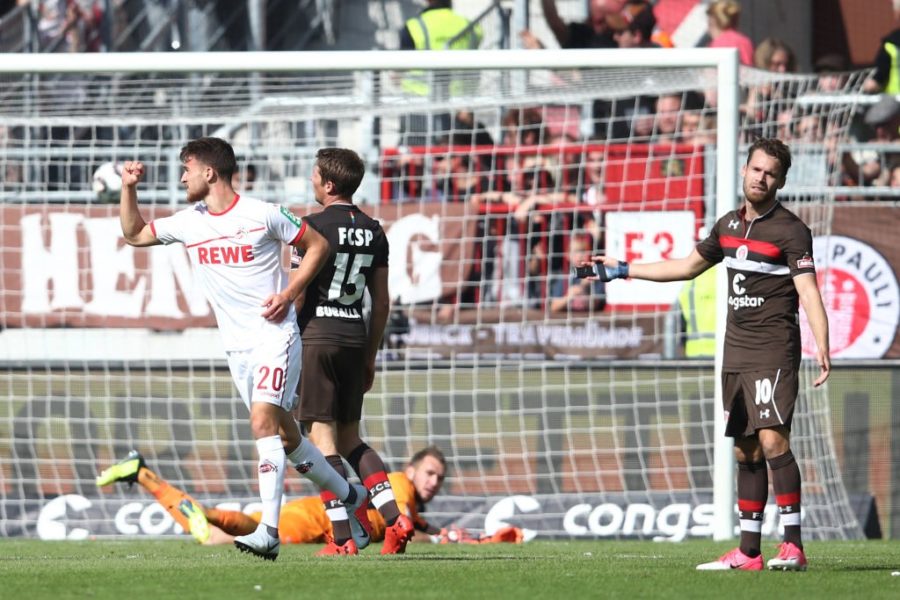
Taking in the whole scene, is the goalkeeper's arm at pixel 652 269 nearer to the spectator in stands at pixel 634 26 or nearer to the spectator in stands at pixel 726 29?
the spectator in stands at pixel 634 26

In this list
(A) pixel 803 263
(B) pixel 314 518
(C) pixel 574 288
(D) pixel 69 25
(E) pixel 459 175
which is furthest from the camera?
(D) pixel 69 25

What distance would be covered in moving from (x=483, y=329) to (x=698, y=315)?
1.63m

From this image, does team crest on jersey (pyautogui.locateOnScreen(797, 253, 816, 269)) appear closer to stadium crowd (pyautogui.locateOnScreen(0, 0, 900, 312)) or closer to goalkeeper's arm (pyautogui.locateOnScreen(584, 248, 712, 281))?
goalkeeper's arm (pyautogui.locateOnScreen(584, 248, 712, 281))

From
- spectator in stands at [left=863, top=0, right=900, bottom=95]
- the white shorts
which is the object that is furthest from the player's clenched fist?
spectator in stands at [left=863, top=0, right=900, bottom=95]

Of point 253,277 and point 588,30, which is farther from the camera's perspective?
point 588,30

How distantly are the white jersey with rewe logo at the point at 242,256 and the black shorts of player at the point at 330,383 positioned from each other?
0.68 metres

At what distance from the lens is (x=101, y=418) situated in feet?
38.7

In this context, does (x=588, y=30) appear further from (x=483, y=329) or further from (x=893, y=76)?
(x=483, y=329)

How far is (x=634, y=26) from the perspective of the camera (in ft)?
52.0

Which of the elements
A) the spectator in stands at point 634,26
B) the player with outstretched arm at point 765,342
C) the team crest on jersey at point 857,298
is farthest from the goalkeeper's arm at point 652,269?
the spectator in stands at point 634,26

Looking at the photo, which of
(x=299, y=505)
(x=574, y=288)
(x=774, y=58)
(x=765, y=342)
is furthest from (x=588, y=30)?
(x=765, y=342)

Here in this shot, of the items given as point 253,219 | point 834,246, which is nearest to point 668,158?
point 834,246

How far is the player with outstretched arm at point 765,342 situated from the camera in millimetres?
6816

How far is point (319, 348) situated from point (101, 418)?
4490 mm
